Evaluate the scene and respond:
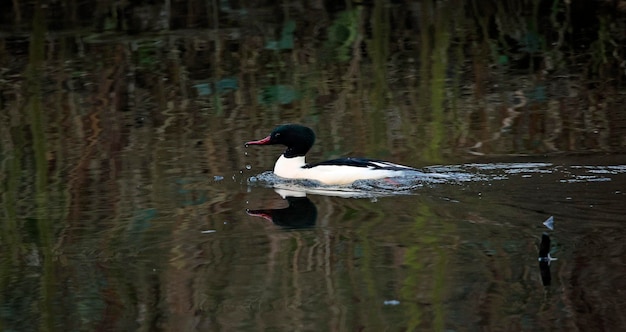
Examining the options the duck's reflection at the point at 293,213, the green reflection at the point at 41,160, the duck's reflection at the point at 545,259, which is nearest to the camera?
the duck's reflection at the point at 545,259

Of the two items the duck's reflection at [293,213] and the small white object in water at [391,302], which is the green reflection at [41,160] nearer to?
the duck's reflection at [293,213]

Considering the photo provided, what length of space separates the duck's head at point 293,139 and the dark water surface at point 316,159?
0.28 metres

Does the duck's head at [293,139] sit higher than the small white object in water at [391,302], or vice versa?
the small white object in water at [391,302]

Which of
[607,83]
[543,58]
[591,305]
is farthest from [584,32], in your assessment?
[591,305]

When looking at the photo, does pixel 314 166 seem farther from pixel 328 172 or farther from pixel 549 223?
pixel 549 223

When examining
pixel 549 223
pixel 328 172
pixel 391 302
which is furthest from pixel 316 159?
pixel 391 302

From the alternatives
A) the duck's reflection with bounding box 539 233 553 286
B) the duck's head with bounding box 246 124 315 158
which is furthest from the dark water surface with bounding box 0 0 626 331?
the duck's head with bounding box 246 124 315 158

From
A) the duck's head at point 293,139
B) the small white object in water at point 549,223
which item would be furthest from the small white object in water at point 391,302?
the duck's head at point 293,139

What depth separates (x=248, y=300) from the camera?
5.66 m

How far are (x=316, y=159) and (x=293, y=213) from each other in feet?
5.85

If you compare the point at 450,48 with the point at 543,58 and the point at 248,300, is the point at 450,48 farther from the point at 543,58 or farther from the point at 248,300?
the point at 248,300

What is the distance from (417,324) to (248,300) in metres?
0.88

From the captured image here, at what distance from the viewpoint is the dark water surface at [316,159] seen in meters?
5.66

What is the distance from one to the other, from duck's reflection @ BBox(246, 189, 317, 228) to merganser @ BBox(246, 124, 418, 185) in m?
0.29
